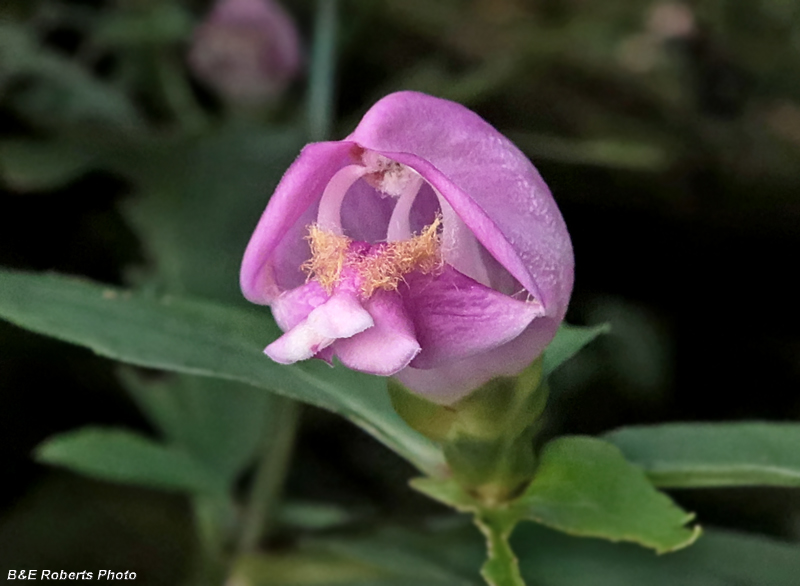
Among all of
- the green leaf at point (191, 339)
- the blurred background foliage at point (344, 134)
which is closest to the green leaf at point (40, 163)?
the blurred background foliage at point (344, 134)

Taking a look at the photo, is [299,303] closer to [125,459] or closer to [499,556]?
[499,556]

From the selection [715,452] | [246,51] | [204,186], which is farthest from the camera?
[246,51]

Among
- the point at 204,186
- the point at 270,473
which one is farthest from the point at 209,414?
the point at 204,186

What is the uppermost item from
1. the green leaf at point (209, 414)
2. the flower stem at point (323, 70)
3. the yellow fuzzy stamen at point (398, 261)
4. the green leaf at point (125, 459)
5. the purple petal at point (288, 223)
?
the flower stem at point (323, 70)

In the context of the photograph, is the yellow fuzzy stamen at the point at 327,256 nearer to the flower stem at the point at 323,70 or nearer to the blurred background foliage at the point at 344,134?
the blurred background foliage at the point at 344,134

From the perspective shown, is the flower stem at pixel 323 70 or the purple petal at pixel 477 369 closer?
the purple petal at pixel 477 369

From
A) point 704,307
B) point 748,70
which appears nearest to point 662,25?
point 748,70

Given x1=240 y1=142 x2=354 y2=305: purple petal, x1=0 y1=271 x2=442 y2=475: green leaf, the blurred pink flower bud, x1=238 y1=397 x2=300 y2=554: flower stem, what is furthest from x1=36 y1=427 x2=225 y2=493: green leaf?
the blurred pink flower bud
